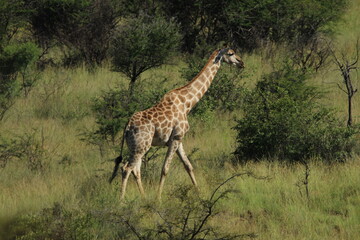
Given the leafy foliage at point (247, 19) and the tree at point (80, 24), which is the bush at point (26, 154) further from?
the leafy foliage at point (247, 19)

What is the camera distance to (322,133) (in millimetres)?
10227

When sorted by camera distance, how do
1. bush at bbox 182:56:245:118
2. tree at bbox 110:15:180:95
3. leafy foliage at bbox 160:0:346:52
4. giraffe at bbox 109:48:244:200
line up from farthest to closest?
leafy foliage at bbox 160:0:346:52 → tree at bbox 110:15:180:95 → bush at bbox 182:56:245:118 → giraffe at bbox 109:48:244:200

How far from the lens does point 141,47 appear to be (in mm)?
15133

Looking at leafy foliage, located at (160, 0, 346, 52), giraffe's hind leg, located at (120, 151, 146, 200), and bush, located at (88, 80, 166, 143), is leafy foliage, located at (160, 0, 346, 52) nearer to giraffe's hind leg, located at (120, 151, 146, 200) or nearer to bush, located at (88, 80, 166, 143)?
bush, located at (88, 80, 166, 143)

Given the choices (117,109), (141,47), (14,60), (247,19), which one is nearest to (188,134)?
(117,109)

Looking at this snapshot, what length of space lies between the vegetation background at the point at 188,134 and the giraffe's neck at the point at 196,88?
43.5 inches

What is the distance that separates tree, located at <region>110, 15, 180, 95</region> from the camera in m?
15.0

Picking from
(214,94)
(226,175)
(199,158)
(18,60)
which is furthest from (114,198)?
(18,60)

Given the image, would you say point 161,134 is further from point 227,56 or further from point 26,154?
point 26,154

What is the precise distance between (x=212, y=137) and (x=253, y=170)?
264 centimetres

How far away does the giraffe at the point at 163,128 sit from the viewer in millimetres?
8383

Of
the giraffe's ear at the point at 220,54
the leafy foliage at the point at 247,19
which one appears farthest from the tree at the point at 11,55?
the giraffe's ear at the point at 220,54

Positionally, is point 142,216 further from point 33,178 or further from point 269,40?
point 269,40

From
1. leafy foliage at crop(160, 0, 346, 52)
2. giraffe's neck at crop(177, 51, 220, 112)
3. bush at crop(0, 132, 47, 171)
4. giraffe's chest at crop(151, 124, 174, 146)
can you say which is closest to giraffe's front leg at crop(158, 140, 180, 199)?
giraffe's chest at crop(151, 124, 174, 146)
